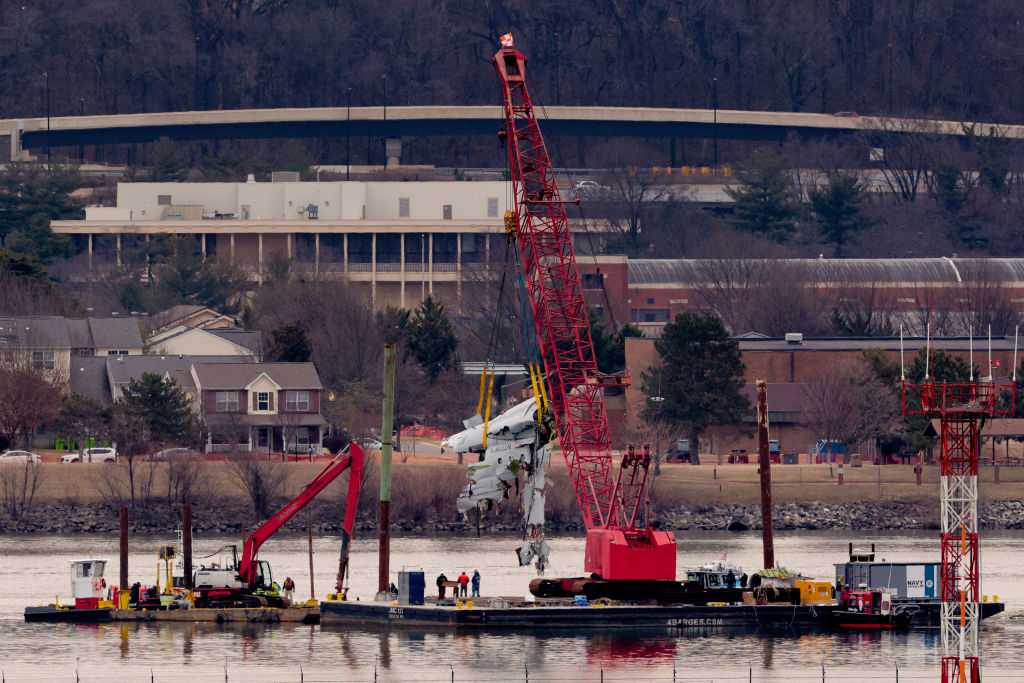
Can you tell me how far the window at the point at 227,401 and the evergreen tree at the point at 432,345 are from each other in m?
15.3

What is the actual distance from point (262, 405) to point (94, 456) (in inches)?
588

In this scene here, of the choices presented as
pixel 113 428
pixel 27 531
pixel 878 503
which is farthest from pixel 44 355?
pixel 878 503

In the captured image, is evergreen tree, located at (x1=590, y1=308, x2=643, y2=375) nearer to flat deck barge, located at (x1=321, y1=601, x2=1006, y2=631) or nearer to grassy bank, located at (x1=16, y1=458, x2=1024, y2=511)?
grassy bank, located at (x1=16, y1=458, x2=1024, y2=511)

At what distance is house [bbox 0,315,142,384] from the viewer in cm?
16100

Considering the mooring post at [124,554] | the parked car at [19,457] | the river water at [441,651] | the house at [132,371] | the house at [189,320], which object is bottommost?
the river water at [441,651]

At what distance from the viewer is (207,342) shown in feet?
569

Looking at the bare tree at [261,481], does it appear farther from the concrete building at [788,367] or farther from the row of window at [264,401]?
the concrete building at [788,367]

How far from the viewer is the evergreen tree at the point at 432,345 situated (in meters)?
170

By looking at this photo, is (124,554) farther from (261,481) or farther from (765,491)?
(261,481)

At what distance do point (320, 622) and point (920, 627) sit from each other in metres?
18.7

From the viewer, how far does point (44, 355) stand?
16388 centimetres

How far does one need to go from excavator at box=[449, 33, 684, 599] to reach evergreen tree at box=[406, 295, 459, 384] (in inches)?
1982

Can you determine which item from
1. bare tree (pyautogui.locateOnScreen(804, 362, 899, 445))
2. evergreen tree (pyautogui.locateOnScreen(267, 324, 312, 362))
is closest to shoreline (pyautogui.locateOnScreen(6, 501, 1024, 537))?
bare tree (pyautogui.locateOnScreen(804, 362, 899, 445))

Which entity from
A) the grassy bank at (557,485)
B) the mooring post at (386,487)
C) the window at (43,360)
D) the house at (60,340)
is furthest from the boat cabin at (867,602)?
the window at (43,360)
